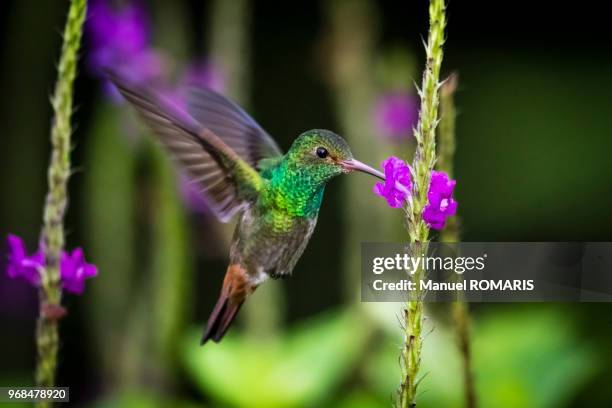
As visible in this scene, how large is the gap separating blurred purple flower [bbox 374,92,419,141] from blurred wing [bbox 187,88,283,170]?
179cm

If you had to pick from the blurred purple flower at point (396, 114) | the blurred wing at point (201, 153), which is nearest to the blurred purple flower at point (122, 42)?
the blurred purple flower at point (396, 114)

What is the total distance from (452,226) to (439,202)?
0.43 metres

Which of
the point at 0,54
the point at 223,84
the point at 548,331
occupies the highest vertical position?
the point at 0,54

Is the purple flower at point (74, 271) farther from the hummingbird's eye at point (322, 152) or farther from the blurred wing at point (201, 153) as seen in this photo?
the hummingbird's eye at point (322, 152)

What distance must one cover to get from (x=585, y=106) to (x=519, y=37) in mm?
560

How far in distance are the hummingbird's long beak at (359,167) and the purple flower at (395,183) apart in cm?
1

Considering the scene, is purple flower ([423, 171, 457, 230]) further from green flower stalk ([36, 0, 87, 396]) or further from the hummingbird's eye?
green flower stalk ([36, 0, 87, 396])

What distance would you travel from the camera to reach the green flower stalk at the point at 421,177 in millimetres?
1038

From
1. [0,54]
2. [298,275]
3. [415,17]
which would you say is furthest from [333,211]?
[0,54]

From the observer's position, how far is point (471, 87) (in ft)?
15.1

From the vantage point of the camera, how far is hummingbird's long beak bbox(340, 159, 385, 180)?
3.66ft

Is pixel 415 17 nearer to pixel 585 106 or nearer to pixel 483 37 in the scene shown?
pixel 483 37

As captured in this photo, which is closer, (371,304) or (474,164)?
(371,304)

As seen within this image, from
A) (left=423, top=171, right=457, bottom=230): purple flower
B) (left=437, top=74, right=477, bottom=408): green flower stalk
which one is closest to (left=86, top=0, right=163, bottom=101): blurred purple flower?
(left=437, top=74, right=477, bottom=408): green flower stalk
